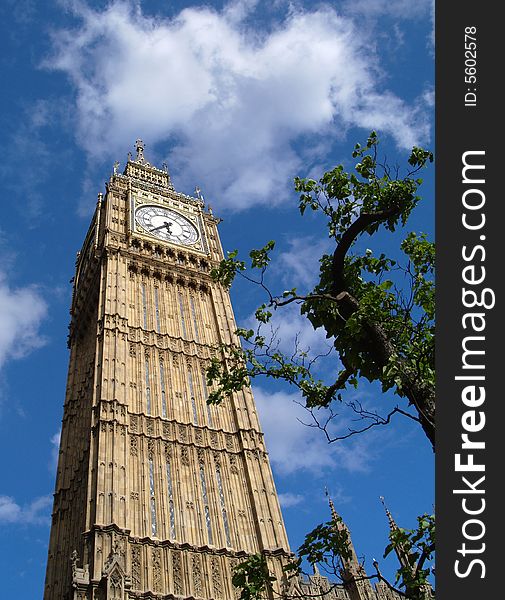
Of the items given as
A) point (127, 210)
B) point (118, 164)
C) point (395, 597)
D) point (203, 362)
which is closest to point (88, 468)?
point (203, 362)

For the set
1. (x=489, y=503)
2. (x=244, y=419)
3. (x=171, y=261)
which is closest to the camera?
(x=489, y=503)

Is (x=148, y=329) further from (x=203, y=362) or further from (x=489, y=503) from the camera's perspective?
(x=489, y=503)

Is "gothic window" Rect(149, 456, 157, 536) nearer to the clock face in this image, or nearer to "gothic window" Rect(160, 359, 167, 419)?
"gothic window" Rect(160, 359, 167, 419)

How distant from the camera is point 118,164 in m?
54.7

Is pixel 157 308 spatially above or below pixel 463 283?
above

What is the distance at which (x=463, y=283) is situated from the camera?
6469 mm

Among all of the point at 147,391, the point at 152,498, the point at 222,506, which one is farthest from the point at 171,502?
the point at 147,391

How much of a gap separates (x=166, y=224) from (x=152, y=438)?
760 inches

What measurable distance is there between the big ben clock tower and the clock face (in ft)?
0.40

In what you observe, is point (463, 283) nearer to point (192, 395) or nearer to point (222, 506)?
point (222, 506)

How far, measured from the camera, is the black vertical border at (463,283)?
5.52 m

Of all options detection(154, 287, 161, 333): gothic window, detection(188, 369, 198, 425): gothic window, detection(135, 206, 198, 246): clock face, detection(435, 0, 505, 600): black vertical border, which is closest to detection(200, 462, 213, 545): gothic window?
detection(188, 369, 198, 425): gothic window

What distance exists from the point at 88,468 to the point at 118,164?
1250 inches

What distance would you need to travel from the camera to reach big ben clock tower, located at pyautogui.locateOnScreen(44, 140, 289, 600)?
26.2 metres
